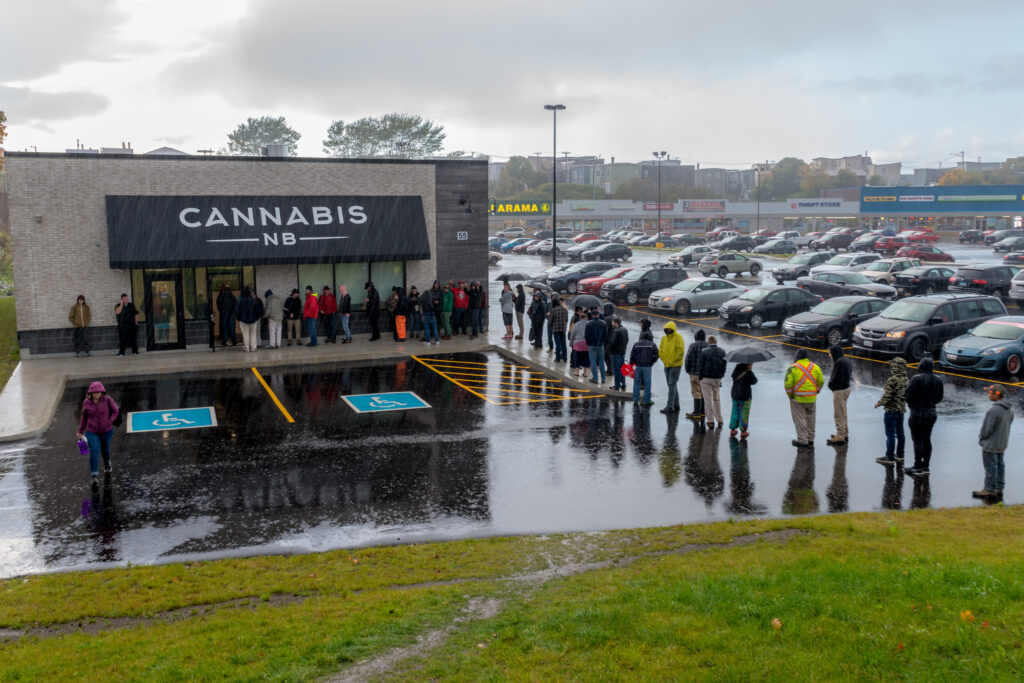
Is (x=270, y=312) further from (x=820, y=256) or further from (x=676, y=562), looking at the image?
(x=820, y=256)

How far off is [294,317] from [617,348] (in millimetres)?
10562

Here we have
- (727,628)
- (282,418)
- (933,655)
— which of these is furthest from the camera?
(282,418)

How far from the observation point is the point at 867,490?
43.0 ft

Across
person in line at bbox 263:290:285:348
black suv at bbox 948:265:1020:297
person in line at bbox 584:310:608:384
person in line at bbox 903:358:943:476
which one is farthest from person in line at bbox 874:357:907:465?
black suv at bbox 948:265:1020:297

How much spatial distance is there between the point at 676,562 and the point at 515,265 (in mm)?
51207

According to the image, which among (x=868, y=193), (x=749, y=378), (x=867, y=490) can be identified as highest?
(x=868, y=193)

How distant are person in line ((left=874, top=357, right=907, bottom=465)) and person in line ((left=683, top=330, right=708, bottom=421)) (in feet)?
11.7

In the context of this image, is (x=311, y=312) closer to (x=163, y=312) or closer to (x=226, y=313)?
(x=226, y=313)

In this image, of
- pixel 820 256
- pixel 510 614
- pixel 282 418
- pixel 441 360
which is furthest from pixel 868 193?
pixel 510 614

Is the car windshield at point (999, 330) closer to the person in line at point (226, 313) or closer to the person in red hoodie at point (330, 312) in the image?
the person in red hoodie at point (330, 312)

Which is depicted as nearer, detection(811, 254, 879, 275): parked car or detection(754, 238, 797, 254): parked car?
detection(811, 254, 879, 275): parked car

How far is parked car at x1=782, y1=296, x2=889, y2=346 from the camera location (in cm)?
2664

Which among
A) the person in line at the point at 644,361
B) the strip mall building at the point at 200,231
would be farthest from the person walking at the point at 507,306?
the person in line at the point at 644,361

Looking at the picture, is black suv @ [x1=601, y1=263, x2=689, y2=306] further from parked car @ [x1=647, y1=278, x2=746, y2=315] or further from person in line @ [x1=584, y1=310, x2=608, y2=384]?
person in line @ [x1=584, y1=310, x2=608, y2=384]
